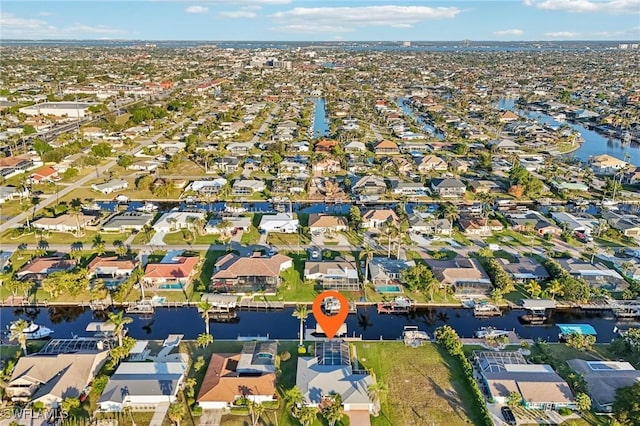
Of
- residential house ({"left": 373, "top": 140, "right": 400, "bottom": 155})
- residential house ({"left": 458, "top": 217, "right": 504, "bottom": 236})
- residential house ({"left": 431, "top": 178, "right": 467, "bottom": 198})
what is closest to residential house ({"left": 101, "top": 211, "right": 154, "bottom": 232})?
residential house ({"left": 458, "top": 217, "right": 504, "bottom": 236})

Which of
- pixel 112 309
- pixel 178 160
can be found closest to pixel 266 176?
pixel 178 160

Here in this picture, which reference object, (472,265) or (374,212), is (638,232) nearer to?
(472,265)

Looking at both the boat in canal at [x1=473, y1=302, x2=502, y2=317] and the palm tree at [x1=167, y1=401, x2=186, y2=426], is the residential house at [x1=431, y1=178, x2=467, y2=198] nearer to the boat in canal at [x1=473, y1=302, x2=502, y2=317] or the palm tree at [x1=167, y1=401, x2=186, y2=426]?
the boat in canal at [x1=473, y1=302, x2=502, y2=317]

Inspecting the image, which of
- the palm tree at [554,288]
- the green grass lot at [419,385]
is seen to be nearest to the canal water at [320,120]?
the palm tree at [554,288]

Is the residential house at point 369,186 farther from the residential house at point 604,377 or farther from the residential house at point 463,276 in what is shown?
the residential house at point 604,377

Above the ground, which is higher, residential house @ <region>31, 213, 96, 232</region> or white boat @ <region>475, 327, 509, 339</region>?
residential house @ <region>31, 213, 96, 232</region>
